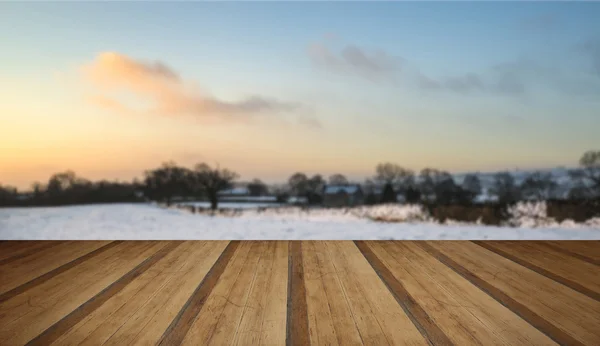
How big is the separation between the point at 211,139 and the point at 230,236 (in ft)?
3.18

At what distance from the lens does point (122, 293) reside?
2480mm

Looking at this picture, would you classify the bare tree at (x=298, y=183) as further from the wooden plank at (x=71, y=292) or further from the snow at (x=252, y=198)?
the wooden plank at (x=71, y=292)

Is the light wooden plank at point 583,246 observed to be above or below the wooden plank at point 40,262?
below

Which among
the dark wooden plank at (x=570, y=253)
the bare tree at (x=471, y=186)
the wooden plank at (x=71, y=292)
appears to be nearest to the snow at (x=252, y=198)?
the wooden plank at (x=71, y=292)

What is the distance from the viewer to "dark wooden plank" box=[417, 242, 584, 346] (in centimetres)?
190

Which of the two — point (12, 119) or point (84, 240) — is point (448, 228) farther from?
point (12, 119)

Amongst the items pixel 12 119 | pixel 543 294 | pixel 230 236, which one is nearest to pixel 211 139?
pixel 230 236

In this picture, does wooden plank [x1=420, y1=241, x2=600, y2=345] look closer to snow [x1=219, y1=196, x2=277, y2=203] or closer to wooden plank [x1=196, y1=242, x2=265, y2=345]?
wooden plank [x1=196, y1=242, x2=265, y2=345]

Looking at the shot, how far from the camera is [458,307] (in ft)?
7.39

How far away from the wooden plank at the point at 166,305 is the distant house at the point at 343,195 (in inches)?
68.0

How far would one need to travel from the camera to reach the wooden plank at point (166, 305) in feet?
6.21

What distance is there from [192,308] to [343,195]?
2.81 metres

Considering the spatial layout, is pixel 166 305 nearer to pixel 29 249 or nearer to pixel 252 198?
pixel 29 249

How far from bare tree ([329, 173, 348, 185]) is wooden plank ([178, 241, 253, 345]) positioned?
1678 millimetres
